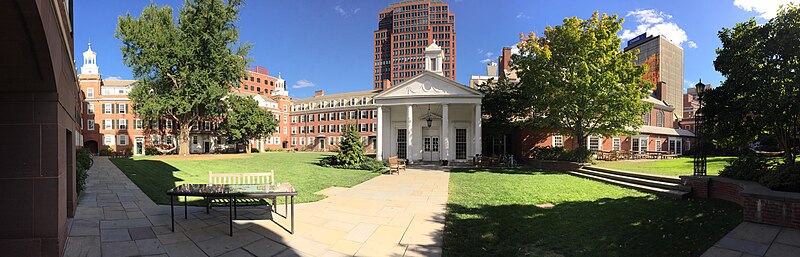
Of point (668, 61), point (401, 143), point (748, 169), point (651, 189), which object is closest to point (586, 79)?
point (651, 189)

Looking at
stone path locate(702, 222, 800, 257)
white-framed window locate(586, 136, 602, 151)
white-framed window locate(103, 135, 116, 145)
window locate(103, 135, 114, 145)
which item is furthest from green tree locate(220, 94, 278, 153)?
stone path locate(702, 222, 800, 257)

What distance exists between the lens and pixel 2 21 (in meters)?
2.67

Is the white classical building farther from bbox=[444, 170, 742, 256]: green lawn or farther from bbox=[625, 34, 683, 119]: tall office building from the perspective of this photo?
bbox=[625, 34, 683, 119]: tall office building

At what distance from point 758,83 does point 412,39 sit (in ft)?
335

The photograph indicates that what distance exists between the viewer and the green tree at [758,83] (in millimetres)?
8359

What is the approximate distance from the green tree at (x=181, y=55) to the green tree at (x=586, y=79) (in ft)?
95.6

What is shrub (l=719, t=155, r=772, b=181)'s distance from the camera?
7.95 meters

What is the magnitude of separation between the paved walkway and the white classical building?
58.5 ft

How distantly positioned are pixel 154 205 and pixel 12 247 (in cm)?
380

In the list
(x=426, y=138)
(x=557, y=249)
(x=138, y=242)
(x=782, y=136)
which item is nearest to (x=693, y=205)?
(x=782, y=136)

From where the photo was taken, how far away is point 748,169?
8.28 m

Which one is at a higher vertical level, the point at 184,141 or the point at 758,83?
the point at 758,83

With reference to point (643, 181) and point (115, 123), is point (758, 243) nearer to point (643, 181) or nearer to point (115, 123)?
point (643, 181)

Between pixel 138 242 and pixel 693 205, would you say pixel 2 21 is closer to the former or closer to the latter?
pixel 138 242
